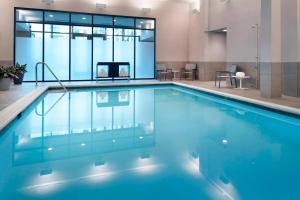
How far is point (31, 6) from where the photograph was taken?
11.1m

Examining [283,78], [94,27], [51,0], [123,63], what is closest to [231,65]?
[283,78]

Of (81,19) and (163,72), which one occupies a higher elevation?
(81,19)

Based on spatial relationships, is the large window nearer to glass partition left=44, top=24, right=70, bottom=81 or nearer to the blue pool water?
glass partition left=44, top=24, right=70, bottom=81

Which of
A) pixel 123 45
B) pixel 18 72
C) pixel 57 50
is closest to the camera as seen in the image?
pixel 18 72

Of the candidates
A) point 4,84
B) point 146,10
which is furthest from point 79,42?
point 4,84

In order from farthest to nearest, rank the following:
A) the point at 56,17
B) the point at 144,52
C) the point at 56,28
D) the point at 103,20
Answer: the point at 144,52, the point at 103,20, the point at 56,28, the point at 56,17

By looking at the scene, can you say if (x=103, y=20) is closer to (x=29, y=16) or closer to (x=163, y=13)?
(x=163, y=13)

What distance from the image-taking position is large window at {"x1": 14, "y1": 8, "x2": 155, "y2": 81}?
37.2 ft

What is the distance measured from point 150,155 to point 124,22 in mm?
10367

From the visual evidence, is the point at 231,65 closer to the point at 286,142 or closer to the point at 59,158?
the point at 286,142

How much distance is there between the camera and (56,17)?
11648 mm

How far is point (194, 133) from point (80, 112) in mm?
2686

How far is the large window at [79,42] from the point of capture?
11336 mm

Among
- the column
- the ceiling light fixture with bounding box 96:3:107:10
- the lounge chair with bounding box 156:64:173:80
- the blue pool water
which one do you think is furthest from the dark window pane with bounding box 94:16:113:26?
the column
